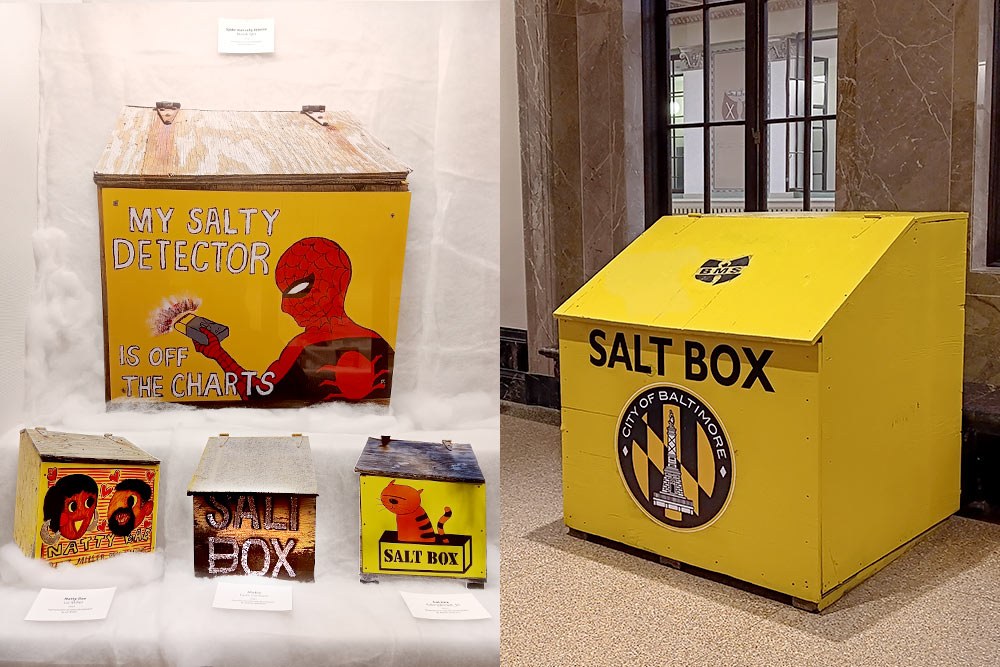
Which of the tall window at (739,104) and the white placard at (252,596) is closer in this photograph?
the white placard at (252,596)

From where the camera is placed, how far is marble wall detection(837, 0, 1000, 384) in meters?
3.66

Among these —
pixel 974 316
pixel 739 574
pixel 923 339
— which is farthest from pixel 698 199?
pixel 739 574

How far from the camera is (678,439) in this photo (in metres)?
3.04

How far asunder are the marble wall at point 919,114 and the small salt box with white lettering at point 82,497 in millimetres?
3169

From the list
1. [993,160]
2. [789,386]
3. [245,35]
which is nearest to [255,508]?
[245,35]

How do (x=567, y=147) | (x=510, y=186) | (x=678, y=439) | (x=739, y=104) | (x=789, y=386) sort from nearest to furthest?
(x=789, y=386) < (x=678, y=439) < (x=739, y=104) < (x=567, y=147) < (x=510, y=186)

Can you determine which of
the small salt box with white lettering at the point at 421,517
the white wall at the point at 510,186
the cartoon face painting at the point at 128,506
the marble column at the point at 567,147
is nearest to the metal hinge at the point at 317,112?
the small salt box with white lettering at the point at 421,517

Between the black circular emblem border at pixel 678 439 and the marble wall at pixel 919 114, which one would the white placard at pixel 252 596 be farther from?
the marble wall at pixel 919 114

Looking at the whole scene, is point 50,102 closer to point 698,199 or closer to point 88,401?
point 88,401

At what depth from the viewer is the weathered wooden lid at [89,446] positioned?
1.56m

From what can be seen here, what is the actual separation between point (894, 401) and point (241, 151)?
87.5 inches

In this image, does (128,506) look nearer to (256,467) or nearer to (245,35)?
(256,467)

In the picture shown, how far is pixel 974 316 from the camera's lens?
12.4 feet

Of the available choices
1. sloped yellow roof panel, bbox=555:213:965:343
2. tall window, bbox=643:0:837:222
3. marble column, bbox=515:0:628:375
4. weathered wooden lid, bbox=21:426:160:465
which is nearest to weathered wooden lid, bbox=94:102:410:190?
weathered wooden lid, bbox=21:426:160:465
